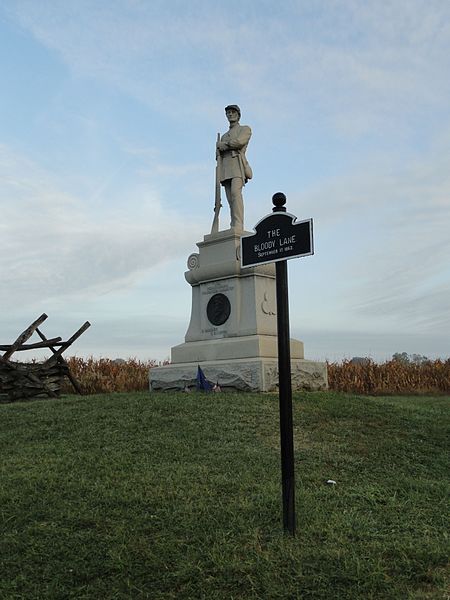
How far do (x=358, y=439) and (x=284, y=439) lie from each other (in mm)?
3731

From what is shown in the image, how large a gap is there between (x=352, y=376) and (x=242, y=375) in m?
9.14

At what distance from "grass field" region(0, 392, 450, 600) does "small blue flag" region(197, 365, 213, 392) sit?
2710mm

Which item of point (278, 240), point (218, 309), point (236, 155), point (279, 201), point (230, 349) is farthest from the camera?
point (236, 155)

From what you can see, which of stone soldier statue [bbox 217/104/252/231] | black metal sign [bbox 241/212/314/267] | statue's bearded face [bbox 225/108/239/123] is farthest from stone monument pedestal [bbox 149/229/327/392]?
black metal sign [bbox 241/212/314/267]

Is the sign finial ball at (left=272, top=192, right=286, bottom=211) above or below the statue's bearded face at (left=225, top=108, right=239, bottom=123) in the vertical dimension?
below

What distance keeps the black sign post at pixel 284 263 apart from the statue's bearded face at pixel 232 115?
30.1 ft

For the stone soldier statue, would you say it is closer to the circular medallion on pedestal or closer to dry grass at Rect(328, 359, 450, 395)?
the circular medallion on pedestal

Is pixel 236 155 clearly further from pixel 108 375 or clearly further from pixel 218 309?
pixel 108 375

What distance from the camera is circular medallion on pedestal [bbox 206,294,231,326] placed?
12.7 metres

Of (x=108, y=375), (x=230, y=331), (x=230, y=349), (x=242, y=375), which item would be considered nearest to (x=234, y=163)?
(x=230, y=331)

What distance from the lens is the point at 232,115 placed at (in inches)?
544

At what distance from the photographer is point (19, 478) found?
6.21 metres

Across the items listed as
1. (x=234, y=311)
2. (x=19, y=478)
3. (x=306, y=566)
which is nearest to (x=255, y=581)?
(x=306, y=566)

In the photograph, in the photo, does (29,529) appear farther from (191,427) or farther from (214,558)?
(191,427)
